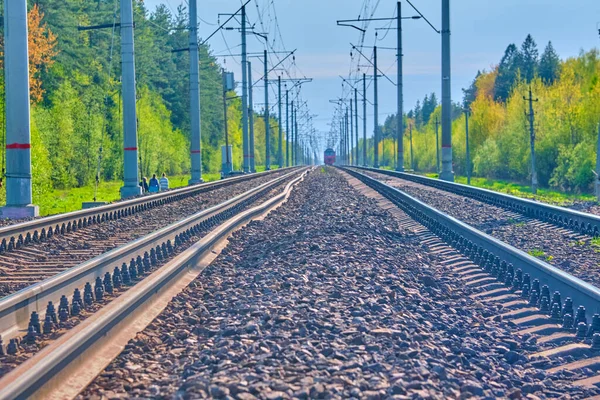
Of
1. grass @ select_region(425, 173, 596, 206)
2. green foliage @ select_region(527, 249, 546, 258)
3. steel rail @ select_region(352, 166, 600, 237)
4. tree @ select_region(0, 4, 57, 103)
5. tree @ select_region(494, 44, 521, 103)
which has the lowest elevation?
grass @ select_region(425, 173, 596, 206)

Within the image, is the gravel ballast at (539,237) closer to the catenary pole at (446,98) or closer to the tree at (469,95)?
the catenary pole at (446,98)

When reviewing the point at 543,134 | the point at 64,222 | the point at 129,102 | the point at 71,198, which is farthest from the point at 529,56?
the point at 64,222

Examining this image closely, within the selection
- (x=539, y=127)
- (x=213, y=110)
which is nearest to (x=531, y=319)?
(x=539, y=127)

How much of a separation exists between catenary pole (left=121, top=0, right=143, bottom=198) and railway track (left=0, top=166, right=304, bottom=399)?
39.1ft

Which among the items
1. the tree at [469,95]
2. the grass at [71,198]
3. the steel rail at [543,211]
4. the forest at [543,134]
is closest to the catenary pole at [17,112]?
the grass at [71,198]

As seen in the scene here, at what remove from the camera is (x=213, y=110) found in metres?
87.5

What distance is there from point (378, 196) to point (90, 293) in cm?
1886

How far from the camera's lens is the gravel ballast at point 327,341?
4.32 metres

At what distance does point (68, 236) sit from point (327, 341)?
8002mm

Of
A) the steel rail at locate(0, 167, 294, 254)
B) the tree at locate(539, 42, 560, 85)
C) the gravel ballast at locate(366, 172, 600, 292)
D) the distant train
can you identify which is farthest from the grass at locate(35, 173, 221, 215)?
the tree at locate(539, 42, 560, 85)

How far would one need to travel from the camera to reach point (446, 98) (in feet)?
96.6

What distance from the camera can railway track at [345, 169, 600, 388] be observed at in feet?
17.3

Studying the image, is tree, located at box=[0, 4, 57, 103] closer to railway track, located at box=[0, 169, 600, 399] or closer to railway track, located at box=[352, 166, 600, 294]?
railway track, located at box=[352, 166, 600, 294]

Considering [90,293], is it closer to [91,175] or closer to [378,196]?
[378,196]
